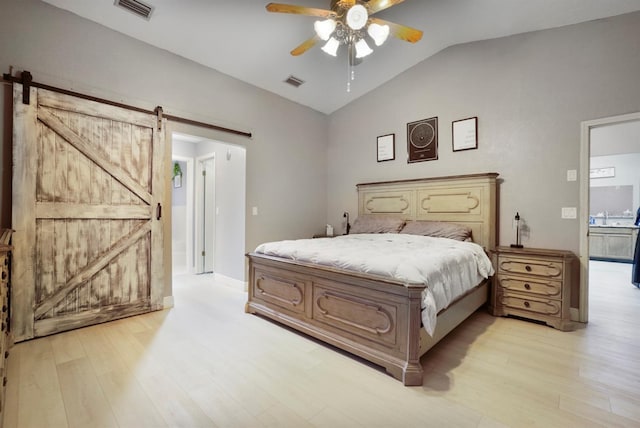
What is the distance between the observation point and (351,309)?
219 centimetres

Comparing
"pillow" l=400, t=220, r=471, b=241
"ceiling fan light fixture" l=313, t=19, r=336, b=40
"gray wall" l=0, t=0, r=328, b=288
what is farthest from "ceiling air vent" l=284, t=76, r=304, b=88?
"pillow" l=400, t=220, r=471, b=241

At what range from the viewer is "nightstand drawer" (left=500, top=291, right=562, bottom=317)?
2840 mm

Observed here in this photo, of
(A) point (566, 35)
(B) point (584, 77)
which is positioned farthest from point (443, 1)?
(B) point (584, 77)

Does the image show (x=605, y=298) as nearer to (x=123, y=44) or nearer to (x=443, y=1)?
(x=443, y=1)

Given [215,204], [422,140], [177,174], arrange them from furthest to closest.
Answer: [177,174] < [215,204] < [422,140]

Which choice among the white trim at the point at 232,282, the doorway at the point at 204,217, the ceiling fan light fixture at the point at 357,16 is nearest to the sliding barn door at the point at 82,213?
the white trim at the point at 232,282

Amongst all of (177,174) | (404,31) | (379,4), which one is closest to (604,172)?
(404,31)

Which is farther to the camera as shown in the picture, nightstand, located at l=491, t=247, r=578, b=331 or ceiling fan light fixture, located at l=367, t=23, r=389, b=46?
nightstand, located at l=491, t=247, r=578, b=331

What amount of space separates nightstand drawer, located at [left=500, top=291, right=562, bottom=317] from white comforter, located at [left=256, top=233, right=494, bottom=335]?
383 mm

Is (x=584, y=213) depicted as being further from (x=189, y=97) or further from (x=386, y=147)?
(x=189, y=97)

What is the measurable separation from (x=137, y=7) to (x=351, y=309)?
335 centimetres

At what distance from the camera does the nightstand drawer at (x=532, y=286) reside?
9.34 ft

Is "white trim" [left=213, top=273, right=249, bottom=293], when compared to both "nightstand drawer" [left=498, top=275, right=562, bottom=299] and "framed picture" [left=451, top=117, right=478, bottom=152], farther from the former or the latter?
"framed picture" [left=451, top=117, right=478, bottom=152]

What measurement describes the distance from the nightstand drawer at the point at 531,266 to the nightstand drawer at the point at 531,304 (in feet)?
0.84
